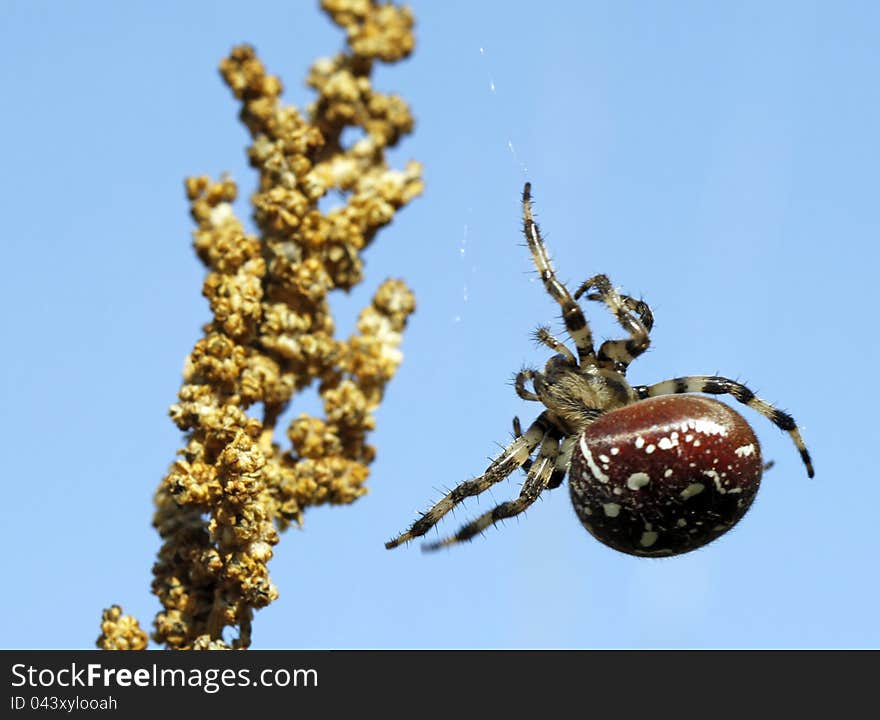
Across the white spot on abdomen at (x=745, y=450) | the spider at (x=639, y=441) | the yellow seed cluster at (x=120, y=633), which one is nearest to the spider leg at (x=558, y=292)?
the spider at (x=639, y=441)

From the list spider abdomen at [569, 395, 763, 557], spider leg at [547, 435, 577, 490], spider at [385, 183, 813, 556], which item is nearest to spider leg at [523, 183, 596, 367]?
spider at [385, 183, 813, 556]

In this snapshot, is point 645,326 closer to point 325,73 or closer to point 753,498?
point 753,498

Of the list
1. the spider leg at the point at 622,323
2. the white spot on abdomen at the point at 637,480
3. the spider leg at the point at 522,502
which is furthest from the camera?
the spider leg at the point at 522,502

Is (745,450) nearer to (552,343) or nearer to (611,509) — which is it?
(611,509)

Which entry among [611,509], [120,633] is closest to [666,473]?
[611,509]

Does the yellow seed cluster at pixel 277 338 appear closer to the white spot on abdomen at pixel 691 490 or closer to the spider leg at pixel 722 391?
the white spot on abdomen at pixel 691 490
